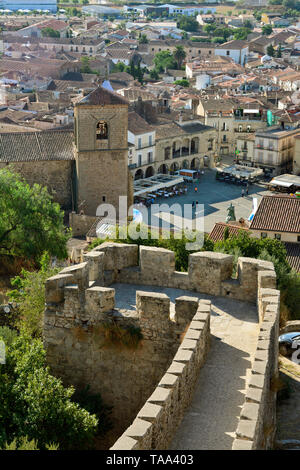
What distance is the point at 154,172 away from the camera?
60250 mm

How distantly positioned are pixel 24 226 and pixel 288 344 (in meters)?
9.13

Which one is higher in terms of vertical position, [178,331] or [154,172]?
[178,331]

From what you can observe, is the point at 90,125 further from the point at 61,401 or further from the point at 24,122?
the point at 61,401

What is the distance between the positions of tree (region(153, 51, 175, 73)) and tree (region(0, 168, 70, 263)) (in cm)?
10123

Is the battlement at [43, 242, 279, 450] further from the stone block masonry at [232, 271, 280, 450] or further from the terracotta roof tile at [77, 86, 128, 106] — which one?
the terracotta roof tile at [77, 86, 128, 106]

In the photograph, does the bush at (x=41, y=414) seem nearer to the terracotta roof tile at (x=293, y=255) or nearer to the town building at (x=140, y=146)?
the terracotta roof tile at (x=293, y=255)

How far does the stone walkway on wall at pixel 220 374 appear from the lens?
313 inches

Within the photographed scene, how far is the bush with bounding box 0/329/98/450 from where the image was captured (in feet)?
29.6

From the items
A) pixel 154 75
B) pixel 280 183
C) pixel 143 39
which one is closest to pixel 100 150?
pixel 280 183

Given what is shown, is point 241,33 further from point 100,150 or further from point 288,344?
point 288,344

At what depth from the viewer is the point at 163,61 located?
123 metres

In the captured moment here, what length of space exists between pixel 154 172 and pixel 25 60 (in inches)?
2534

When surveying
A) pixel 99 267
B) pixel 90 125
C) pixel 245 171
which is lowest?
pixel 245 171
